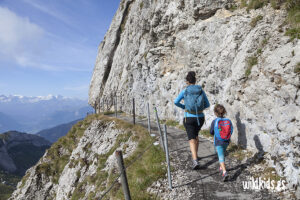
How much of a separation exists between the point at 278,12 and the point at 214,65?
4393mm

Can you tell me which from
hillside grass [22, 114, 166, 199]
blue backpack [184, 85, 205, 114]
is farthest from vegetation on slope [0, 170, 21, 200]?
blue backpack [184, 85, 205, 114]

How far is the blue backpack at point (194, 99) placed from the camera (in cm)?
652

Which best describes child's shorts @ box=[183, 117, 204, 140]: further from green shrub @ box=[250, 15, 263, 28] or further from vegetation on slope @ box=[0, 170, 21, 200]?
vegetation on slope @ box=[0, 170, 21, 200]

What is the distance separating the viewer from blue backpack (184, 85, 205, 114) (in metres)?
6.52

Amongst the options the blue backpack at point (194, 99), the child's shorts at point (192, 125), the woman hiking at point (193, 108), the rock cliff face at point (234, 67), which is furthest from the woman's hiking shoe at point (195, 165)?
the rock cliff face at point (234, 67)

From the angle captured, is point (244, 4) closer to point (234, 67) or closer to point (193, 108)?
point (234, 67)

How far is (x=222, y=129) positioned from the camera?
6.40 metres

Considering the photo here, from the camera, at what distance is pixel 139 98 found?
27906mm

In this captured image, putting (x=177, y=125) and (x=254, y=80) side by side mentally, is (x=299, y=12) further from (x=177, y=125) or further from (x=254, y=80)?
(x=177, y=125)

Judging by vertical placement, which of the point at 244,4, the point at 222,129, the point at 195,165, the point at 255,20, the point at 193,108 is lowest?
the point at 195,165

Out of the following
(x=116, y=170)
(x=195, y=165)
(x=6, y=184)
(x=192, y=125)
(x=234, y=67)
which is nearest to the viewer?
(x=192, y=125)

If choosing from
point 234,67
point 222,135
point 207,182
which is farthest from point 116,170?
point 234,67

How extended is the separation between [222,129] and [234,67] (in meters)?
4.74

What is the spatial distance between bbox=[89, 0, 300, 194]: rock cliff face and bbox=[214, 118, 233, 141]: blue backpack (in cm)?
159
